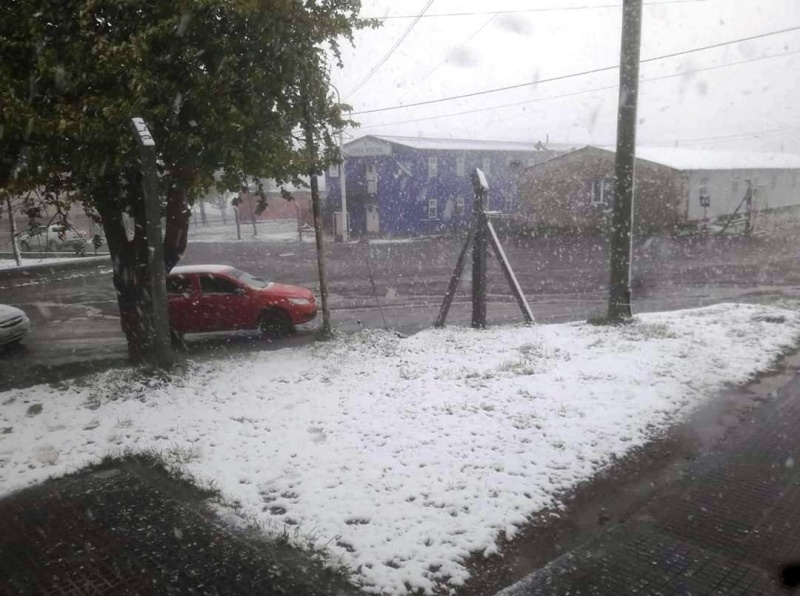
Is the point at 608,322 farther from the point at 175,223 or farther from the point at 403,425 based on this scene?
the point at 175,223

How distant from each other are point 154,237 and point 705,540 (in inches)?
282

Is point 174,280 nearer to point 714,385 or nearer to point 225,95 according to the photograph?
point 225,95

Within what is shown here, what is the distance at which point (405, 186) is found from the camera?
3831 centimetres

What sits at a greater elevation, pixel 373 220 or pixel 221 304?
pixel 373 220

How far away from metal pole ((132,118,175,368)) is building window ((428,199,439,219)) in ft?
105

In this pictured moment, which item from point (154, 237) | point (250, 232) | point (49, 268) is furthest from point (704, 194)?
point (49, 268)

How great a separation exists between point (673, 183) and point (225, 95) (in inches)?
1182

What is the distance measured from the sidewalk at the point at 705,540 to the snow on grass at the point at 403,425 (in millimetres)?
584

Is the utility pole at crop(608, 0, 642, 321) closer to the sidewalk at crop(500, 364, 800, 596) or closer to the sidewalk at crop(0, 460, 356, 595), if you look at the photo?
the sidewalk at crop(500, 364, 800, 596)

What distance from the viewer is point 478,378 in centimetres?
760

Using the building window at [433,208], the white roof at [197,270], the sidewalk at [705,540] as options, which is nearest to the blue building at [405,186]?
the building window at [433,208]

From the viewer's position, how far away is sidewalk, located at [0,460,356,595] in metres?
3.78

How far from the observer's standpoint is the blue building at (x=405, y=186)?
124ft

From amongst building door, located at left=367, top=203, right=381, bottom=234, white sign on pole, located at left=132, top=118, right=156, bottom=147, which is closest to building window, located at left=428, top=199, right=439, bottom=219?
→ building door, located at left=367, top=203, right=381, bottom=234
